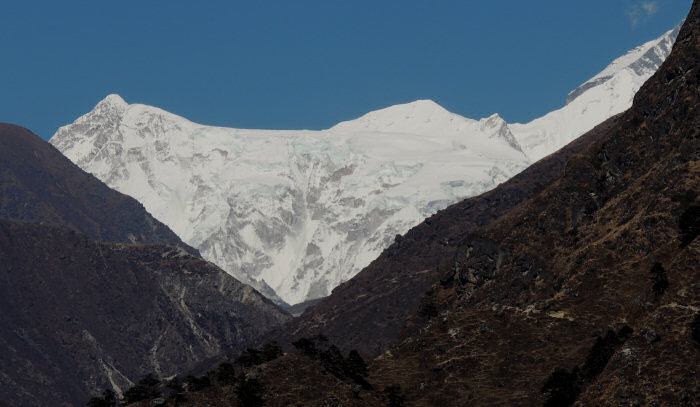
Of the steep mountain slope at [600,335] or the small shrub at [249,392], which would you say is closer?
the steep mountain slope at [600,335]

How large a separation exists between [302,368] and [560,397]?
110ft

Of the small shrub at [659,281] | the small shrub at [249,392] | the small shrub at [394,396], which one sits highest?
the small shrub at [249,392]

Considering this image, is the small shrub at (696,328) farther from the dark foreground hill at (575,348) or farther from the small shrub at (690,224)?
the small shrub at (690,224)

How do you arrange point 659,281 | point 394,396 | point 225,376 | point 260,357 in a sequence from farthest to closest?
point 260,357, point 225,376, point 659,281, point 394,396

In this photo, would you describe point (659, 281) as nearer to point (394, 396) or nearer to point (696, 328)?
point (696, 328)

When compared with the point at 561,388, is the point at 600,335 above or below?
above

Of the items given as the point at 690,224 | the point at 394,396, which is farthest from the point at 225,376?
the point at 690,224

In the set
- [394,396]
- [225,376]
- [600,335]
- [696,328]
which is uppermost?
[225,376]

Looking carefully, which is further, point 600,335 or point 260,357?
point 260,357

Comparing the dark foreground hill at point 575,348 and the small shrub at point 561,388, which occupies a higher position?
the dark foreground hill at point 575,348

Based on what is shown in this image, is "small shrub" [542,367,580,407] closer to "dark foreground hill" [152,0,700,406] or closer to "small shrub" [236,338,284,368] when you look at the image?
"dark foreground hill" [152,0,700,406]

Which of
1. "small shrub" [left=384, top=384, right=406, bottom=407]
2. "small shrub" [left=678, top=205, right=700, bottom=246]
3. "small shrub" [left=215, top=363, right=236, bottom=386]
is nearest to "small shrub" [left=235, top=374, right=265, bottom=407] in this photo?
"small shrub" [left=215, top=363, right=236, bottom=386]

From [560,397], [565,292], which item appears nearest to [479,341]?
[565,292]

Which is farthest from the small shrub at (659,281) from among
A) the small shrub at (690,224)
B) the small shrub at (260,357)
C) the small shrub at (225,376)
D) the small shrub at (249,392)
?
the small shrub at (260,357)
